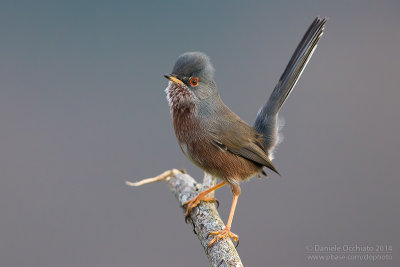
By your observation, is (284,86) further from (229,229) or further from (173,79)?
(229,229)

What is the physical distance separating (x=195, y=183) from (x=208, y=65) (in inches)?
48.2

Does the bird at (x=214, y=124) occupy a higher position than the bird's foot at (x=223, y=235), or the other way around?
the bird at (x=214, y=124)

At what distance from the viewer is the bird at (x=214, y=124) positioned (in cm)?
290

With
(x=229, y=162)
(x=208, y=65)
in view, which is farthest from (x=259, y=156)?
(x=208, y=65)

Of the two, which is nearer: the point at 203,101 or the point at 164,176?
the point at 203,101

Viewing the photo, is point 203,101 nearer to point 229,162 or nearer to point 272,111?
point 229,162

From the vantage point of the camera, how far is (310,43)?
10.6 feet

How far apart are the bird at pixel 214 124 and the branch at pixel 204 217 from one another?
0.07 m

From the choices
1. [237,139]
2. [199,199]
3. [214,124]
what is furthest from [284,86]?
[199,199]

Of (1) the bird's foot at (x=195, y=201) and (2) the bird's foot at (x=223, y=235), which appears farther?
(1) the bird's foot at (x=195, y=201)

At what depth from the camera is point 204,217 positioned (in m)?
3.16

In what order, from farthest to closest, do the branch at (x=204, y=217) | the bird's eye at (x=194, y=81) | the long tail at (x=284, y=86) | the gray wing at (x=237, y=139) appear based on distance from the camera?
1. the long tail at (x=284, y=86)
2. the gray wing at (x=237, y=139)
3. the bird's eye at (x=194, y=81)
4. the branch at (x=204, y=217)

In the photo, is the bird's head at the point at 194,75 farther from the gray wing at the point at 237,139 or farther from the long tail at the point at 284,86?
the long tail at the point at 284,86

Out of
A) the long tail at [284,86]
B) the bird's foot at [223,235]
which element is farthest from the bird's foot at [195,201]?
the long tail at [284,86]
